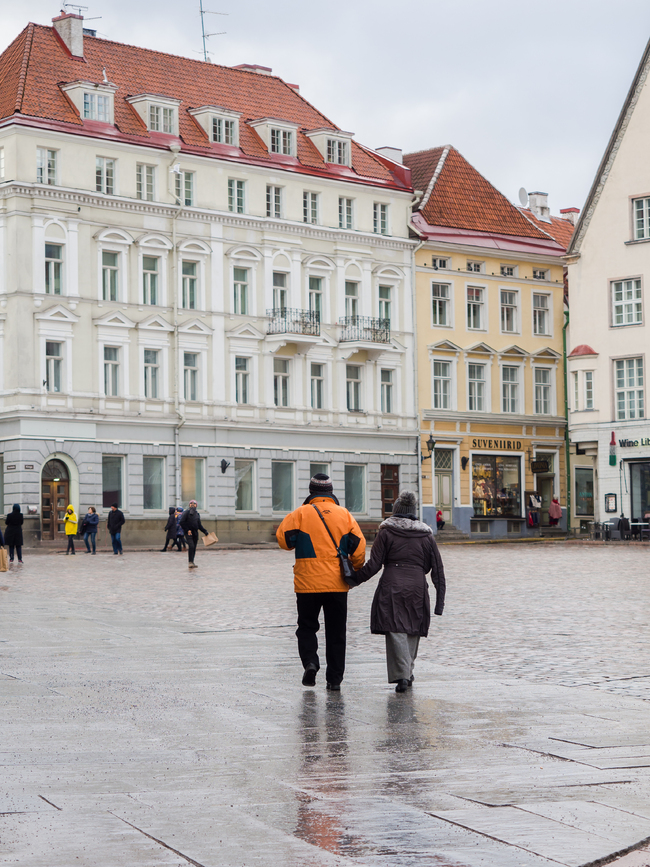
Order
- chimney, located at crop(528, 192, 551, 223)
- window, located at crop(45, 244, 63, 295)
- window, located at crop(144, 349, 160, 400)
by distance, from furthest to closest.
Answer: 1. chimney, located at crop(528, 192, 551, 223)
2. window, located at crop(144, 349, 160, 400)
3. window, located at crop(45, 244, 63, 295)

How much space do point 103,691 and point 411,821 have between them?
5.08 meters

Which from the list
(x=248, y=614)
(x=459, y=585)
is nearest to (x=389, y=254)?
(x=459, y=585)

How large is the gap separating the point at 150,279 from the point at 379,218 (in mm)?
11911

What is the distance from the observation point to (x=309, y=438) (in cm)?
5616

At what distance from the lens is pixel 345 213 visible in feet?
192

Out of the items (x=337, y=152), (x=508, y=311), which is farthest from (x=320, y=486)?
(x=508, y=311)

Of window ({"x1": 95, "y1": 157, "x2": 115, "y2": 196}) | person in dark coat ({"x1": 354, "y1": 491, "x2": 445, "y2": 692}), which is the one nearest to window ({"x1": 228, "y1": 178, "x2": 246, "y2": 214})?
window ({"x1": 95, "y1": 157, "x2": 115, "y2": 196})

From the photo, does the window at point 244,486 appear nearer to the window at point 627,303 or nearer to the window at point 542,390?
the window at point 627,303

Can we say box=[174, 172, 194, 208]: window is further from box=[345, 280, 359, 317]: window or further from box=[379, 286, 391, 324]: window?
box=[379, 286, 391, 324]: window

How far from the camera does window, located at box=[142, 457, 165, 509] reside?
51.7 metres

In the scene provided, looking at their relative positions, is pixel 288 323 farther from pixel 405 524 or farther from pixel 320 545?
pixel 320 545

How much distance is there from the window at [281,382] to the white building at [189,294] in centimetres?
9

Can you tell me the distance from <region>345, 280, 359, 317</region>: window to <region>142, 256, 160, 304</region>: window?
9.12 meters

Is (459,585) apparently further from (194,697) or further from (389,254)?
(389,254)
